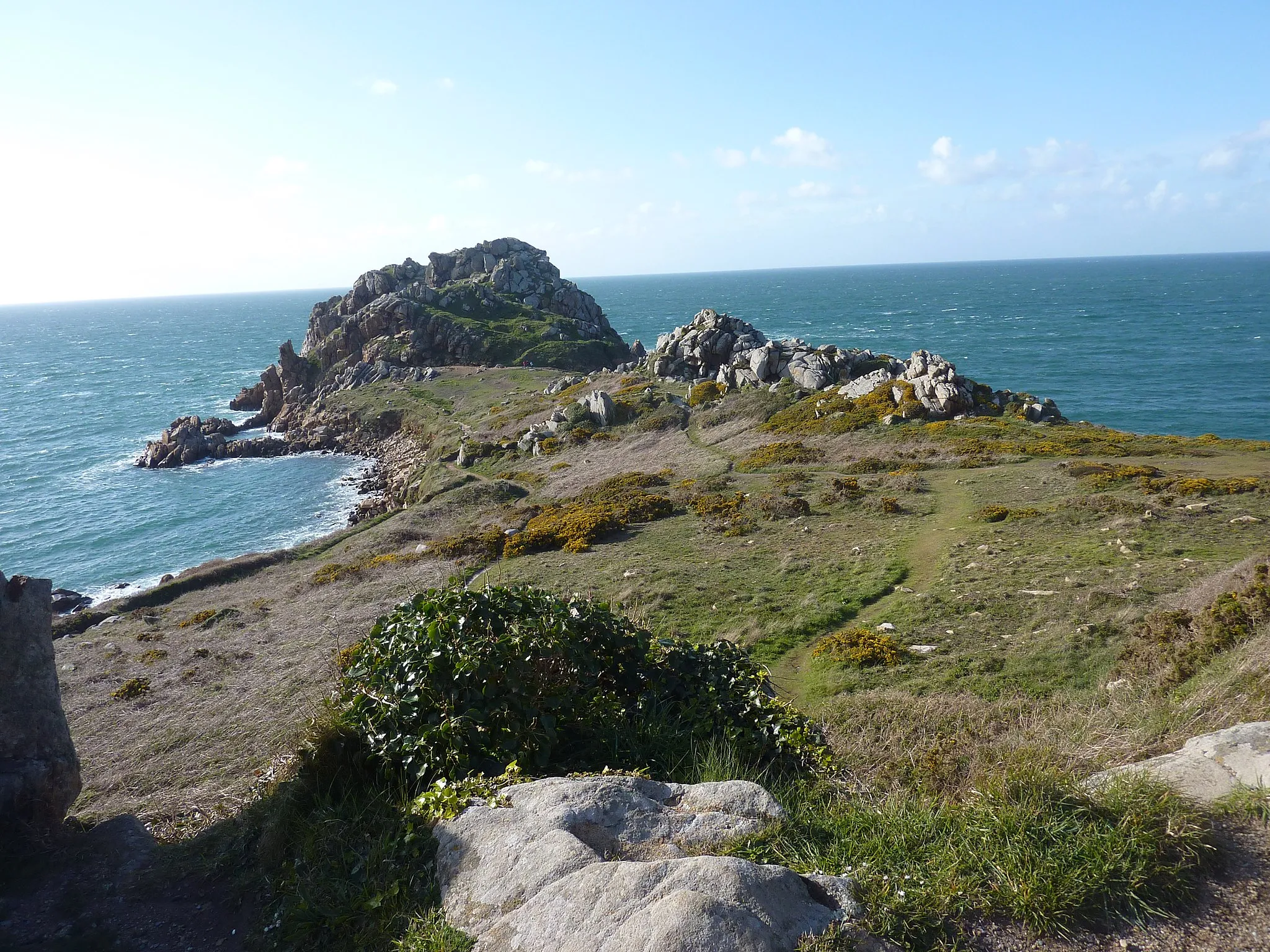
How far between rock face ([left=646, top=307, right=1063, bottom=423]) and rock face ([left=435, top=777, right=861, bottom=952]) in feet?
127

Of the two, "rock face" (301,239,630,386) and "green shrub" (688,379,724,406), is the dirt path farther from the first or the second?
"rock face" (301,239,630,386)

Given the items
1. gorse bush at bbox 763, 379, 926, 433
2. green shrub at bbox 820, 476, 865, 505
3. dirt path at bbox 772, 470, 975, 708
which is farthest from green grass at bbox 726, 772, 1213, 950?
gorse bush at bbox 763, 379, 926, 433

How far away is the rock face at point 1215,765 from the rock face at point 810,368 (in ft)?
119

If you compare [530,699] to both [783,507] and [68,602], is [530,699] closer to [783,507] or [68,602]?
[783,507]

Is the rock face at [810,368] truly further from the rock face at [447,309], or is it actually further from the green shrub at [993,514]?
the rock face at [447,309]

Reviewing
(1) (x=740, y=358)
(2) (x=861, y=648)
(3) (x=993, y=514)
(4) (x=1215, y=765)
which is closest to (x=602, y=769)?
(4) (x=1215, y=765)

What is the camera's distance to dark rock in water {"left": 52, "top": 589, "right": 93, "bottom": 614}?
37406 mm

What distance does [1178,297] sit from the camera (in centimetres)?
17375

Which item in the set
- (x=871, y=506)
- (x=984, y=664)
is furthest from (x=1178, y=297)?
(x=984, y=664)

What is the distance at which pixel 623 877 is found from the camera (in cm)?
498

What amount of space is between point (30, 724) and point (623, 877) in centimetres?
807

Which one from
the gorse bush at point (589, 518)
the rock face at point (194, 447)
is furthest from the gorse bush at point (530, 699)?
the rock face at point (194, 447)

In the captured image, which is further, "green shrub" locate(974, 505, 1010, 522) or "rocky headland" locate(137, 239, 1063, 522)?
"rocky headland" locate(137, 239, 1063, 522)

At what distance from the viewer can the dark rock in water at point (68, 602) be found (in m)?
37.4
